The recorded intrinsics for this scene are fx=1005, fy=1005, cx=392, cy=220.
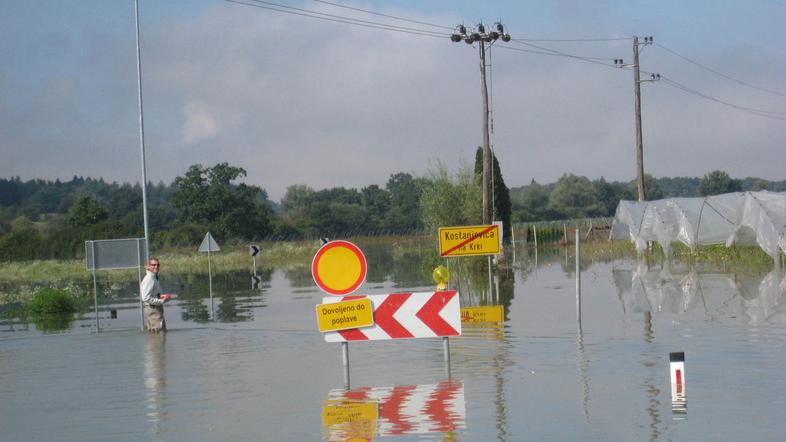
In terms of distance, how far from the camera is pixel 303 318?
22672mm

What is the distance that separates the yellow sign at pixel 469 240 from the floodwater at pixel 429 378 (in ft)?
5.43

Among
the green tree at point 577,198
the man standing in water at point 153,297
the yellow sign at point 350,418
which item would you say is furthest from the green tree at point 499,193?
the green tree at point 577,198

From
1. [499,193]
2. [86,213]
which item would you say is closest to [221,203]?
[86,213]

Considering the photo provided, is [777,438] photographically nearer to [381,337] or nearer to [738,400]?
[738,400]

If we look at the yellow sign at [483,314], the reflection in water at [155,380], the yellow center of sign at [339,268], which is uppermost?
the yellow center of sign at [339,268]

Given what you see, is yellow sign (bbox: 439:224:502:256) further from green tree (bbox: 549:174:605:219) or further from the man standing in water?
green tree (bbox: 549:174:605:219)

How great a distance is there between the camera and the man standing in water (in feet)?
65.4

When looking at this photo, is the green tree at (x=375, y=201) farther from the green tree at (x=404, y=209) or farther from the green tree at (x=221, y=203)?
the green tree at (x=221, y=203)

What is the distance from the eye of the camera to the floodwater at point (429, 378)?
9641 millimetres

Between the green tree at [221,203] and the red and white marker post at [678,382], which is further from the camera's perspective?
the green tree at [221,203]

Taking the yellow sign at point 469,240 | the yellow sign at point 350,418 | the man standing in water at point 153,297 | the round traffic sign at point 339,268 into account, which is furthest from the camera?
the yellow sign at point 469,240

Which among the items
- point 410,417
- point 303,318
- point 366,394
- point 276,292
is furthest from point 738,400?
point 276,292

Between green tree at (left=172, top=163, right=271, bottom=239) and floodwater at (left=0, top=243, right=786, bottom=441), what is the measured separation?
248 ft

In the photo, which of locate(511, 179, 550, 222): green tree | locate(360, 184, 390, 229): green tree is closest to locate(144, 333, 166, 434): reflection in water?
locate(511, 179, 550, 222): green tree
